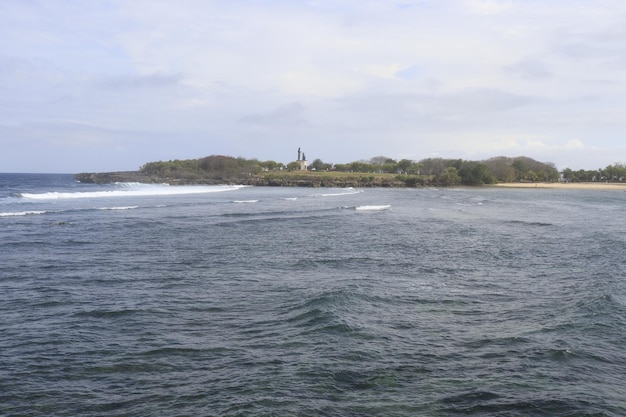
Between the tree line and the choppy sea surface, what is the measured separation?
109018mm

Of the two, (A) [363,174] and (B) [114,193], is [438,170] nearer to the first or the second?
(A) [363,174]

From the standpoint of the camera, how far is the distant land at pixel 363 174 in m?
129

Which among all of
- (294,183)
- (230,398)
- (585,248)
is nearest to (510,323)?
(230,398)

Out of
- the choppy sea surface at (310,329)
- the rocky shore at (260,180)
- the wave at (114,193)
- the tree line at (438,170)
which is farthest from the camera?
the tree line at (438,170)

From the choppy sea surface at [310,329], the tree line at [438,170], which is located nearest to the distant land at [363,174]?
the tree line at [438,170]

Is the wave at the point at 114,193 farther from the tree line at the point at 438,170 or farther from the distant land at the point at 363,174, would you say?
the tree line at the point at 438,170

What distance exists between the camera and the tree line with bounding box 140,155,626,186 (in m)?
136

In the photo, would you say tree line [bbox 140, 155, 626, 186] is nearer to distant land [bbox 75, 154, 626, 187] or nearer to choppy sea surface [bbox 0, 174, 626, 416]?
distant land [bbox 75, 154, 626, 187]

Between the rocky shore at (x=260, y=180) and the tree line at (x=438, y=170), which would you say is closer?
the rocky shore at (x=260, y=180)

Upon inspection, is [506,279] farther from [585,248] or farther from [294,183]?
[294,183]

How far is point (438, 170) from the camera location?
159 m

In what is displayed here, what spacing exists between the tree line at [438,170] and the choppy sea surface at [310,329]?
109 meters

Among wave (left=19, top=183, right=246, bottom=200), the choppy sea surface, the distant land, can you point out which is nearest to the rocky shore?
the distant land

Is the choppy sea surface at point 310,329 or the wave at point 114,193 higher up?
the wave at point 114,193
